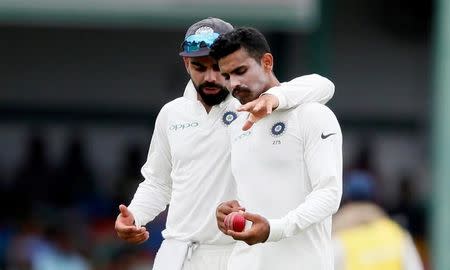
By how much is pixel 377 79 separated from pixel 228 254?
34.4ft

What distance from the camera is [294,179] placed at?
577 cm

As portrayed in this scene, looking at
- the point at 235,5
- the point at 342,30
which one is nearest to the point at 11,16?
the point at 235,5

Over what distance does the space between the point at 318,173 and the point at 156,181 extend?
44.7 inches

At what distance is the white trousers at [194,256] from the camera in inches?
247

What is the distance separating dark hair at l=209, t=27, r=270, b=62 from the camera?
228 inches

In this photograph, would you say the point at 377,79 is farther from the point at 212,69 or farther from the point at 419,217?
the point at 212,69

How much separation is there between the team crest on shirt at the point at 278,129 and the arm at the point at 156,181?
2.55 feet

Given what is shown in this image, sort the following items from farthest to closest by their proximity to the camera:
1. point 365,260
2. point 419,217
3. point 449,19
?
point 419,217
point 449,19
point 365,260

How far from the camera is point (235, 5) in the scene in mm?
13984

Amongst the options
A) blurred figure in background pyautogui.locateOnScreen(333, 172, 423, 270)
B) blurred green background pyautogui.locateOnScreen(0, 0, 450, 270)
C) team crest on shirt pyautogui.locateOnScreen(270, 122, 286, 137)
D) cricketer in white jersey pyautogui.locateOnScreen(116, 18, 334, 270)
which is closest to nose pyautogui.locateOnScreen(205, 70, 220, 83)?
cricketer in white jersey pyautogui.locateOnScreen(116, 18, 334, 270)

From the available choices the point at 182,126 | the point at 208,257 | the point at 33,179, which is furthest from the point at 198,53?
the point at 33,179

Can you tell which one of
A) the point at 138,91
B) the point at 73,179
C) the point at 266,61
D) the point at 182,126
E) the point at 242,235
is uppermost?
the point at 266,61

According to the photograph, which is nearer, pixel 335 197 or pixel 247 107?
pixel 247 107

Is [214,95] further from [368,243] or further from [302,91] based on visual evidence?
[368,243]
